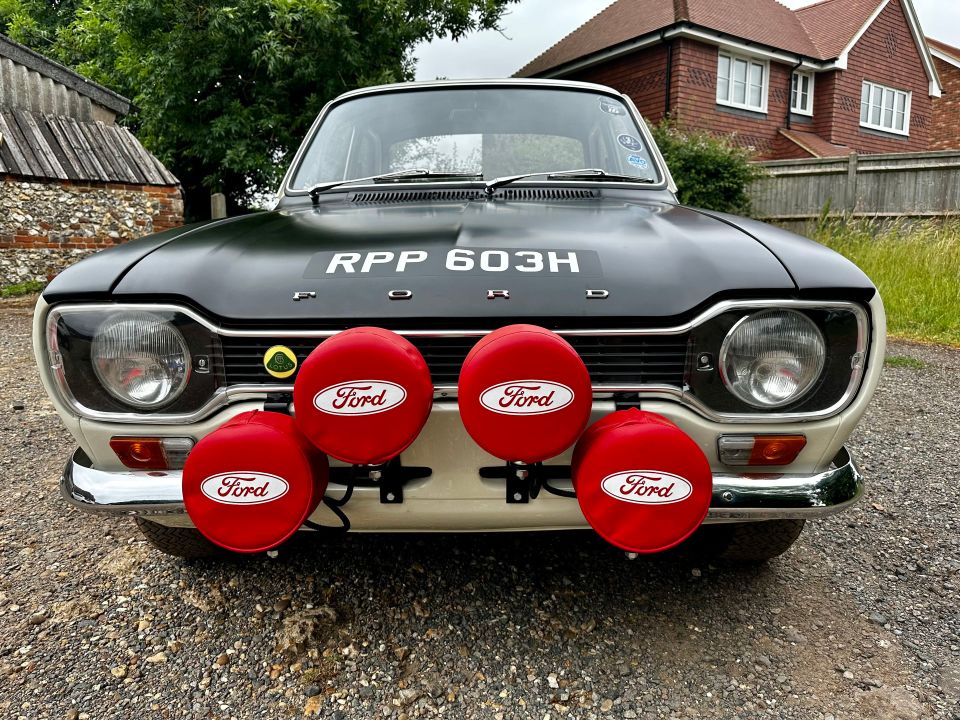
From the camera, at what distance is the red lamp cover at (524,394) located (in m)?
1.29

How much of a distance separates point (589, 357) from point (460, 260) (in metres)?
0.38

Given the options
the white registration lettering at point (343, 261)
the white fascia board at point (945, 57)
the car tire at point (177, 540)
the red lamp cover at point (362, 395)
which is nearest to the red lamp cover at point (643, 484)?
the red lamp cover at point (362, 395)

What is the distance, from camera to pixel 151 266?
1.60m

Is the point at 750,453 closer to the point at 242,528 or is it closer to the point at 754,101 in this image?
the point at 242,528

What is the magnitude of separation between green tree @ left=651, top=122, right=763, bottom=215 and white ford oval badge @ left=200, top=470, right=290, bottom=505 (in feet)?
35.3

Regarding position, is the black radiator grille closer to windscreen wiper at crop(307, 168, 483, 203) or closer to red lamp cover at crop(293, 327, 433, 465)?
red lamp cover at crop(293, 327, 433, 465)

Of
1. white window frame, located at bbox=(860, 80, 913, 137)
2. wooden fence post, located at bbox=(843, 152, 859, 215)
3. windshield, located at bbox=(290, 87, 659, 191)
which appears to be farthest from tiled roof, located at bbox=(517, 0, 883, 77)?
windshield, located at bbox=(290, 87, 659, 191)

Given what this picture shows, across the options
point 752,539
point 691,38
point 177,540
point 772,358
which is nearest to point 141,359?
point 177,540

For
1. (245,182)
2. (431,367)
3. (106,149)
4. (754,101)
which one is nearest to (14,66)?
(106,149)

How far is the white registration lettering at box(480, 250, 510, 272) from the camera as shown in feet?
5.13

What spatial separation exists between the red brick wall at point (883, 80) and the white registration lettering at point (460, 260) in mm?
→ 20427

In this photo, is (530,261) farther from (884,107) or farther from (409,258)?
(884,107)

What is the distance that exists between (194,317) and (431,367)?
1.79ft

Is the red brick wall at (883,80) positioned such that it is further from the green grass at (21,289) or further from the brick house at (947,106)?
the green grass at (21,289)
